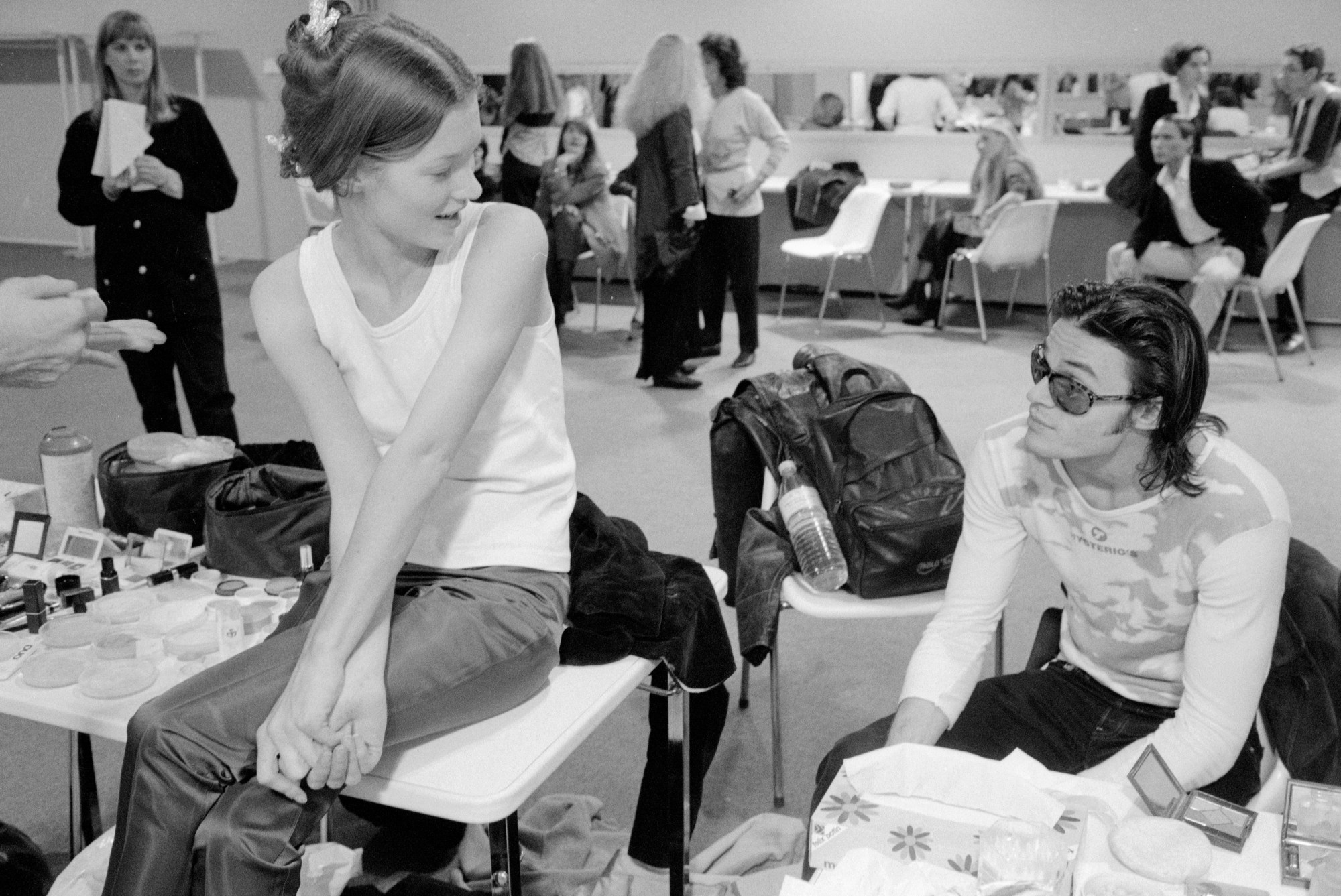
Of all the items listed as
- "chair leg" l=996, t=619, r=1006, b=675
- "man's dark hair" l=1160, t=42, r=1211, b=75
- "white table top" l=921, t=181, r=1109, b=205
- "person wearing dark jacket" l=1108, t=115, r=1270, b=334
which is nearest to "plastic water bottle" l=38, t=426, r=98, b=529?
"chair leg" l=996, t=619, r=1006, b=675

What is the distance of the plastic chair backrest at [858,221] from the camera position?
6809 mm

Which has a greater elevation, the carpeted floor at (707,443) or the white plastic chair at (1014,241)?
the white plastic chair at (1014,241)

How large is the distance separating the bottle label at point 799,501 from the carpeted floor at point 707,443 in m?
0.53

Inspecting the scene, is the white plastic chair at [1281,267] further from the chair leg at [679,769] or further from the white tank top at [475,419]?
the white tank top at [475,419]

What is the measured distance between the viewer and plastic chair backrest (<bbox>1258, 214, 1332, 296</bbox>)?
5516mm

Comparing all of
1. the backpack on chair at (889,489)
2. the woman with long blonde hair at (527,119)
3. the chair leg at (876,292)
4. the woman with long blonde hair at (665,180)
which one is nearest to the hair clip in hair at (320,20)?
the backpack on chair at (889,489)

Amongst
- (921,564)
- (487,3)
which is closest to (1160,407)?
(921,564)

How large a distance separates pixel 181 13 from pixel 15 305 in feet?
27.7

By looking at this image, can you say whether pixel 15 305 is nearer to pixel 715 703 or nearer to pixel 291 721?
pixel 291 721

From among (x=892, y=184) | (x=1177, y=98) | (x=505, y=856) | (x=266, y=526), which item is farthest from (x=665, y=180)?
(x=505, y=856)

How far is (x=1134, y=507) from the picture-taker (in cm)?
174

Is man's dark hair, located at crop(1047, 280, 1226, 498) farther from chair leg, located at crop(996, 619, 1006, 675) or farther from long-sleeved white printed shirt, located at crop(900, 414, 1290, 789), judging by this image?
chair leg, located at crop(996, 619, 1006, 675)

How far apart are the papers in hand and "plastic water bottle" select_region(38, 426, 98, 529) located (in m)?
1.45

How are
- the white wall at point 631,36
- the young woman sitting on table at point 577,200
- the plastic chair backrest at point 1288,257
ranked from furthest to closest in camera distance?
the white wall at point 631,36, the young woman sitting on table at point 577,200, the plastic chair backrest at point 1288,257
